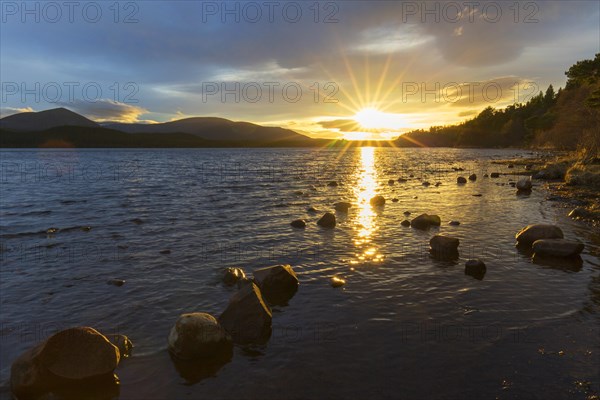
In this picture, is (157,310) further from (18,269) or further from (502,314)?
(502,314)

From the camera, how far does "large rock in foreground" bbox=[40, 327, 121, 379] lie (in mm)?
7707

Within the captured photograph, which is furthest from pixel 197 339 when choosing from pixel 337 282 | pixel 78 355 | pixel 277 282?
pixel 337 282

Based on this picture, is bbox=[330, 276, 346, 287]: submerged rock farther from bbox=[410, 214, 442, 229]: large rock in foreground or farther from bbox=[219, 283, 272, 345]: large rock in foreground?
bbox=[410, 214, 442, 229]: large rock in foreground

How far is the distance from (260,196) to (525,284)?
27.9m

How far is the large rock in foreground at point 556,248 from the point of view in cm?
1567

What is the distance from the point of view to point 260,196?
38.0 m

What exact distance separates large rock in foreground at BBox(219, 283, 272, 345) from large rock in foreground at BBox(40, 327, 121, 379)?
276cm

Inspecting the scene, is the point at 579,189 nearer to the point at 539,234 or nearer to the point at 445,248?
the point at 539,234

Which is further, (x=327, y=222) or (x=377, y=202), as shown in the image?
(x=377, y=202)

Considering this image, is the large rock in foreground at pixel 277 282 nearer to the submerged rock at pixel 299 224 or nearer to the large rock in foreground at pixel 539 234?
the submerged rock at pixel 299 224

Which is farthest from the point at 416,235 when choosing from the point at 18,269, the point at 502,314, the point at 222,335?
the point at 18,269

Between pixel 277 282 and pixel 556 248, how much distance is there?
12.4 meters

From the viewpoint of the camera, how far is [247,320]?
9.81m

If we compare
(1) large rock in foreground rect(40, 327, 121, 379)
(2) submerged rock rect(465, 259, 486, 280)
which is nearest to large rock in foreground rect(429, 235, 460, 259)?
(2) submerged rock rect(465, 259, 486, 280)
